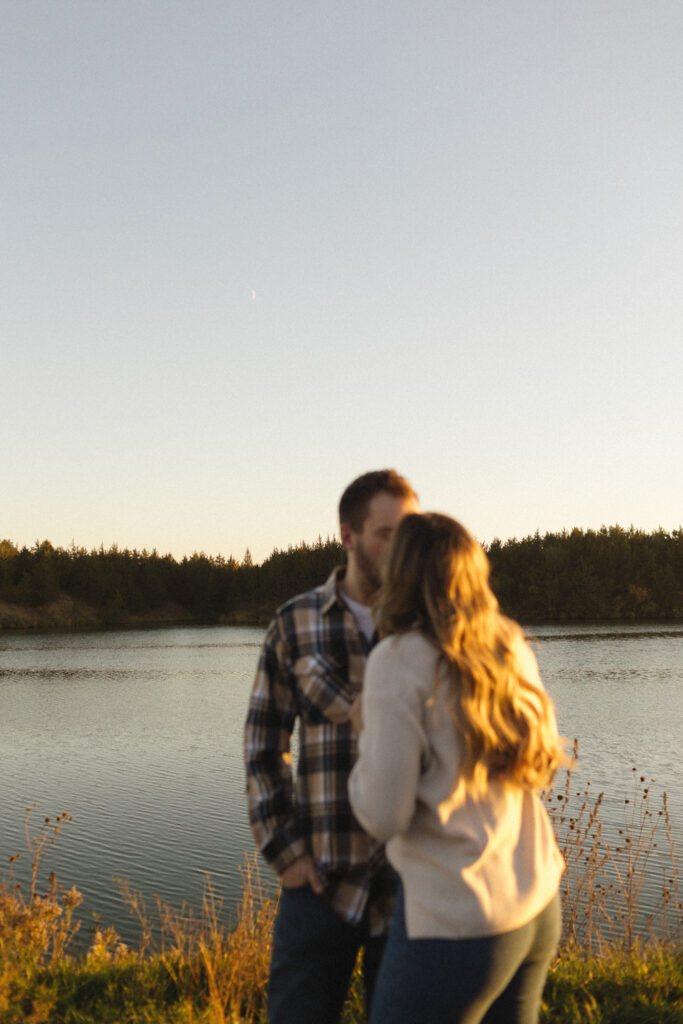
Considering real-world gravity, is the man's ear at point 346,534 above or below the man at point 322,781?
above

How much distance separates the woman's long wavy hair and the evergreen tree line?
56.8 metres

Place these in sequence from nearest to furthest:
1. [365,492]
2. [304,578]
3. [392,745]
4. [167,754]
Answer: [392,745]
[365,492]
[167,754]
[304,578]

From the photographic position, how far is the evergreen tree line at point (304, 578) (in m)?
62.0

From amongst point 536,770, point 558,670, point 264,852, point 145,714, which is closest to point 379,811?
point 536,770

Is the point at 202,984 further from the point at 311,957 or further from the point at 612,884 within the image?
the point at 612,884

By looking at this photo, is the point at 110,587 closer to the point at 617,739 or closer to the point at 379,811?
the point at 617,739

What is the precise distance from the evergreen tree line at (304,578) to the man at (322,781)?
56.3 metres

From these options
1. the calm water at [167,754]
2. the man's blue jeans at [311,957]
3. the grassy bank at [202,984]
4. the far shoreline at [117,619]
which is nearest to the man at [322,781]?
the man's blue jeans at [311,957]

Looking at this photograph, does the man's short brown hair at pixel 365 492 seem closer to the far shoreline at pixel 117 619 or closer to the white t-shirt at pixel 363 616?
the white t-shirt at pixel 363 616

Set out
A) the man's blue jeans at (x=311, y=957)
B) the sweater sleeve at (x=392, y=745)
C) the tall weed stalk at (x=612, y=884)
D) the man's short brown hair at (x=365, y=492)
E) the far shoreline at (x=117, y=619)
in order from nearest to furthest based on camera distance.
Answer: the sweater sleeve at (x=392, y=745), the man's blue jeans at (x=311, y=957), the man's short brown hair at (x=365, y=492), the tall weed stalk at (x=612, y=884), the far shoreline at (x=117, y=619)

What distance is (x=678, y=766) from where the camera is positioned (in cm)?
1288

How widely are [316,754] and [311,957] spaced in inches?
18.4

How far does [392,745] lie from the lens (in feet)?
5.11

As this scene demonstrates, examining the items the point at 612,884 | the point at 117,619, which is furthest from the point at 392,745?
the point at 117,619
